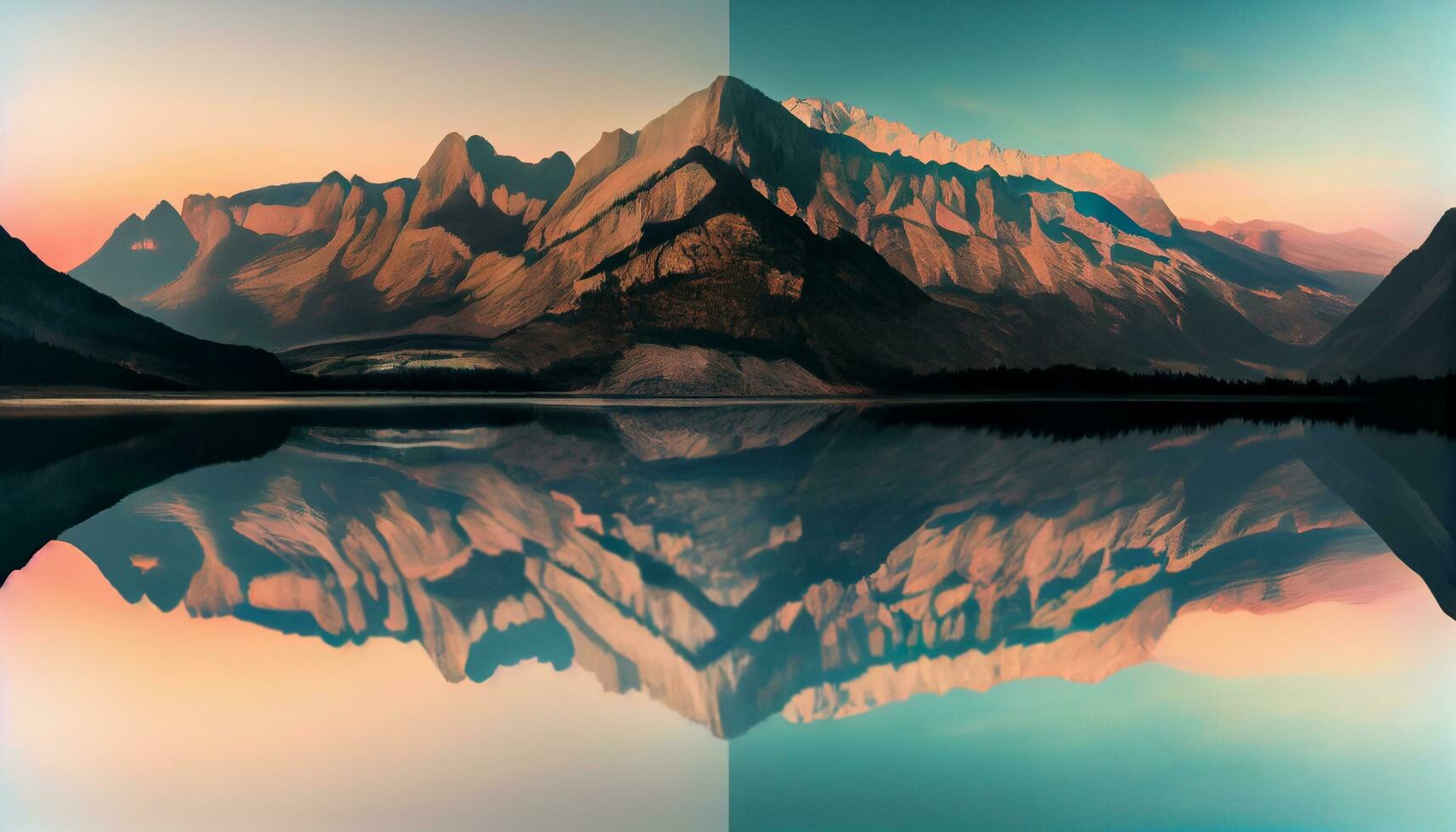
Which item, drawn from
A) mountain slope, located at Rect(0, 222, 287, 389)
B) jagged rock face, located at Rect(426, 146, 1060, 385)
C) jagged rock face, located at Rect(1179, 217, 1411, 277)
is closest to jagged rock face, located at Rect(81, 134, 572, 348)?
mountain slope, located at Rect(0, 222, 287, 389)

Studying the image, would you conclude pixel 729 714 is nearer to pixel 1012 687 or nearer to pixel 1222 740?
pixel 1012 687

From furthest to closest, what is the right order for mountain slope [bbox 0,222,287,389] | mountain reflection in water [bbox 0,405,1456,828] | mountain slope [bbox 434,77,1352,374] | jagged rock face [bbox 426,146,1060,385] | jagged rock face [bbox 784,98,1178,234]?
mountain slope [bbox 434,77,1352,374]
jagged rock face [bbox 426,146,1060,385]
jagged rock face [bbox 784,98,1178,234]
mountain slope [bbox 0,222,287,389]
mountain reflection in water [bbox 0,405,1456,828]

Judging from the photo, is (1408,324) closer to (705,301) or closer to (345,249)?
(705,301)

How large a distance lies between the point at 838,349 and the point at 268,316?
6049cm

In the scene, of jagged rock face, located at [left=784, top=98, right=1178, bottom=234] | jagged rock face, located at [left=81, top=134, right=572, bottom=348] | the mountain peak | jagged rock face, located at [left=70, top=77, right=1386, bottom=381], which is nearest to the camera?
the mountain peak

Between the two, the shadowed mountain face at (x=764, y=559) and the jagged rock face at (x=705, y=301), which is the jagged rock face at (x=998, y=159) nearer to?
the jagged rock face at (x=705, y=301)

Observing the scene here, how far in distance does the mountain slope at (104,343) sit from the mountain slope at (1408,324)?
9270cm

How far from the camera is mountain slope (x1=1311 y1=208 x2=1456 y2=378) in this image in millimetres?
78062

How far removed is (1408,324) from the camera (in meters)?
80.2

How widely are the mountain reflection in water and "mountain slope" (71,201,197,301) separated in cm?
7486

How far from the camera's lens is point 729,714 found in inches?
279

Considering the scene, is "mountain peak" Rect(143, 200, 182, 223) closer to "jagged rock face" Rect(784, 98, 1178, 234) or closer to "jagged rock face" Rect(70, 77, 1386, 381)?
"jagged rock face" Rect(70, 77, 1386, 381)

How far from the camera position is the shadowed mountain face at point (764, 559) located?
8250 mm

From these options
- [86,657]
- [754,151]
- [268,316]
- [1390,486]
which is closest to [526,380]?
[268,316]
